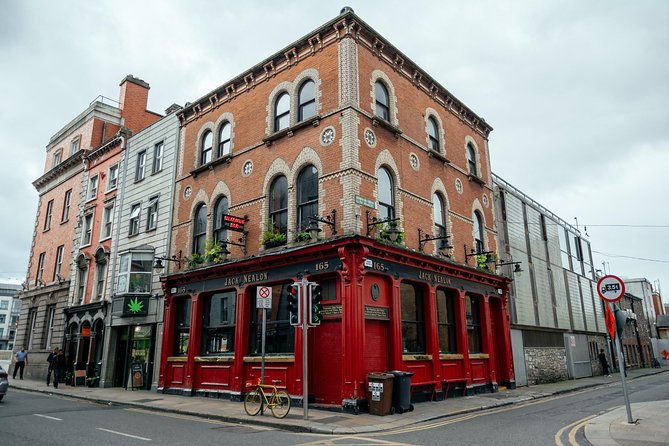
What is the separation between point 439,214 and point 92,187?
20.4m

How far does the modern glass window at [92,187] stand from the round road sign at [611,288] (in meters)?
26.1

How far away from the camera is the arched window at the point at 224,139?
20.4 meters

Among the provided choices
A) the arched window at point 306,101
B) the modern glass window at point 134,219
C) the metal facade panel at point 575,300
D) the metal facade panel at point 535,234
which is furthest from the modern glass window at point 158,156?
the metal facade panel at point 575,300

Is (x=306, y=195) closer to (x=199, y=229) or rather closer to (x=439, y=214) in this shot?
(x=439, y=214)

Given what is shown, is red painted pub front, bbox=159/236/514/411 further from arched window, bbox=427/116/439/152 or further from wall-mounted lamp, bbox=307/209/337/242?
arched window, bbox=427/116/439/152

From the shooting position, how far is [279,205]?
56.7ft

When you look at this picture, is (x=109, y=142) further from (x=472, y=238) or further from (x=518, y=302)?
(x=518, y=302)

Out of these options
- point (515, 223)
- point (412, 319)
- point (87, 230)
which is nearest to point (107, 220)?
point (87, 230)

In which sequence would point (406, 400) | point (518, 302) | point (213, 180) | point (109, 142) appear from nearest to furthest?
point (406, 400), point (213, 180), point (518, 302), point (109, 142)

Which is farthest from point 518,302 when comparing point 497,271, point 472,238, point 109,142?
point 109,142

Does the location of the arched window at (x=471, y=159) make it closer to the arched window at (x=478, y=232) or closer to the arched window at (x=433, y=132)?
the arched window at (x=478, y=232)

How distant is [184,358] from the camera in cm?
1888

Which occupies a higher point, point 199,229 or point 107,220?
point 107,220

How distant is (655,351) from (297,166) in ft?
169
